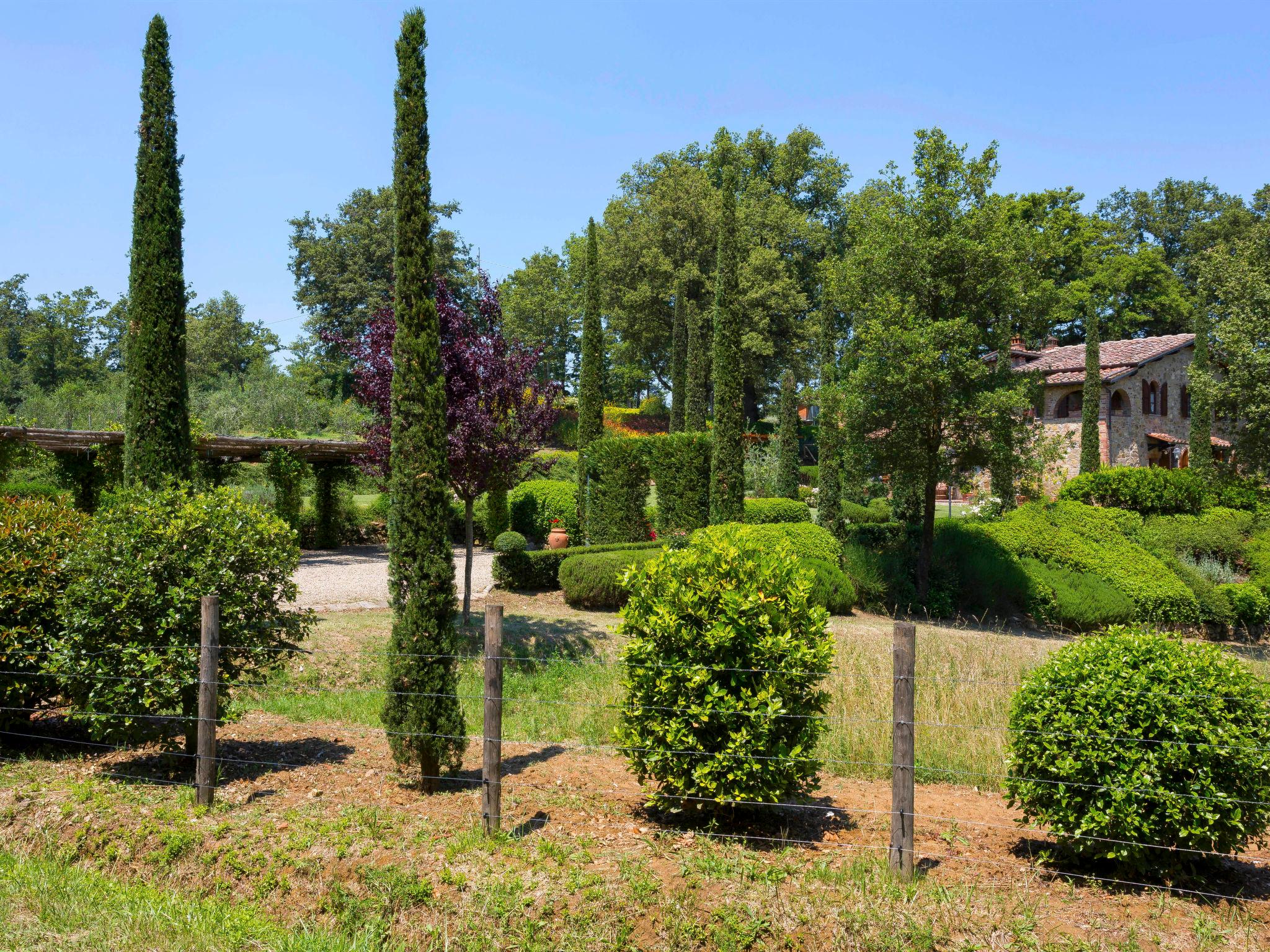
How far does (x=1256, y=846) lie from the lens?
202 inches

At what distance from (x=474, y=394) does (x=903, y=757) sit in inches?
354

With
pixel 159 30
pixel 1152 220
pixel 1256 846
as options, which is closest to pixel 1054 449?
pixel 1256 846

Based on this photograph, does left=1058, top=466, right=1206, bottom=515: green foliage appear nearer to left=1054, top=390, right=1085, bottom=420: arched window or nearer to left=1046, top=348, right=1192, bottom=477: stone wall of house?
left=1046, top=348, right=1192, bottom=477: stone wall of house

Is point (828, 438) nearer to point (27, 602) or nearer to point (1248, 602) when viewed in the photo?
point (1248, 602)

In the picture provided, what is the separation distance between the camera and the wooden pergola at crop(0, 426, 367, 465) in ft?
58.7

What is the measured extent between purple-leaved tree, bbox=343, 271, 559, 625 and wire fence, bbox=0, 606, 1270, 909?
215 inches

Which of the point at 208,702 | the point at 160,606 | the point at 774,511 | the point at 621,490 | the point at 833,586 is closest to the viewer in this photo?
the point at 208,702

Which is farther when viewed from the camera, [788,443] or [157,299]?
[788,443]

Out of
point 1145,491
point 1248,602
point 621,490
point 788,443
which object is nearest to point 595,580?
point 621,490

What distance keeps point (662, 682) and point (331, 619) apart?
29.2ft

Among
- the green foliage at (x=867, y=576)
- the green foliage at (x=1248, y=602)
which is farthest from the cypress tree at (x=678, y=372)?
the green foliage at (x=1248, y=602)

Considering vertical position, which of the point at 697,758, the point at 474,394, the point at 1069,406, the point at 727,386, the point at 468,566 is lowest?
the point at 697,758

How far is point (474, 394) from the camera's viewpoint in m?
12.4

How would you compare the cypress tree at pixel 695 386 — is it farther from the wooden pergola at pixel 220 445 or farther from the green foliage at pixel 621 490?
the wooden pergola at pixel 220 445
